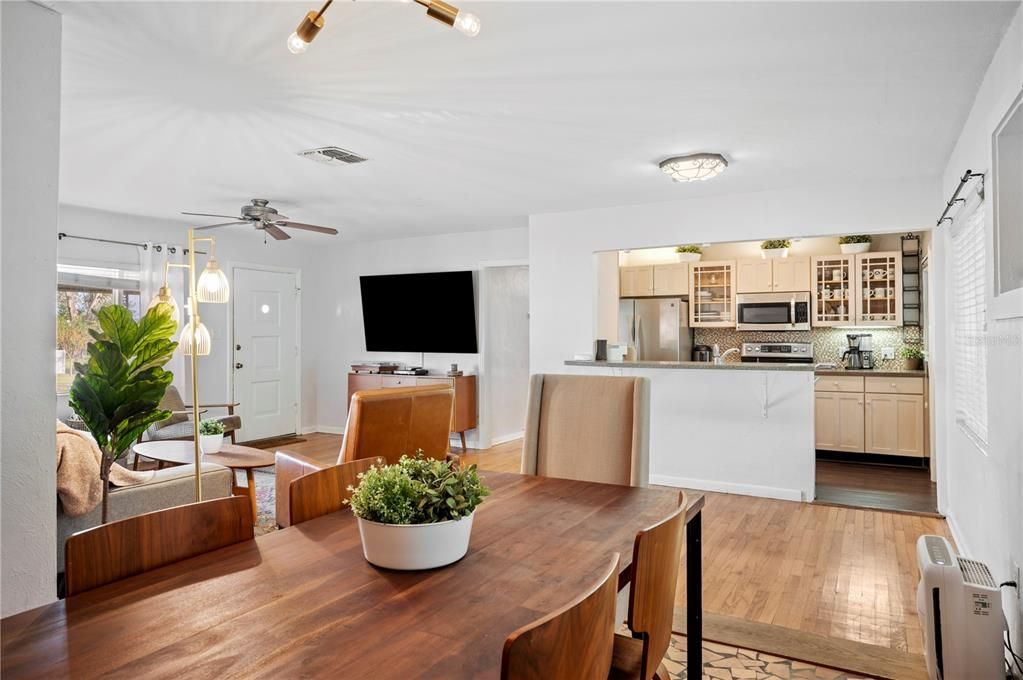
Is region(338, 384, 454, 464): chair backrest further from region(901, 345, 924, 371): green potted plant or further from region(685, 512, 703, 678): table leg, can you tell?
region(901, 345, 924, 371): green potted plant

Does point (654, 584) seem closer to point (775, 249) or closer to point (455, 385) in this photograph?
point (455, 385)

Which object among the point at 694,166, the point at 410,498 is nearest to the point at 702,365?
the point at 694,166

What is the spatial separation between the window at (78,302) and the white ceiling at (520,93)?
3.89 ft

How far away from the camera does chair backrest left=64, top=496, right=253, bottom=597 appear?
1240 millimetres

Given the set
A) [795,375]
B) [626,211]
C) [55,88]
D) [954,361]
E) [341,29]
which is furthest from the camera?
[626,211]

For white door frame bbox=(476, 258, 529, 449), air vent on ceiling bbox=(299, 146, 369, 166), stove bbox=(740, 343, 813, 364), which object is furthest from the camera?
white door frame bbox=(476, 258, 529, 449)

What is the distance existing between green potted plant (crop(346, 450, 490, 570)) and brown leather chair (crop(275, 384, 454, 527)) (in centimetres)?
195

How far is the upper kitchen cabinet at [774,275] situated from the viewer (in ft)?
21.4

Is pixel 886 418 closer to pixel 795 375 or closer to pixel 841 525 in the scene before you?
pixel 795 375

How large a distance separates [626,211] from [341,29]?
3.54m

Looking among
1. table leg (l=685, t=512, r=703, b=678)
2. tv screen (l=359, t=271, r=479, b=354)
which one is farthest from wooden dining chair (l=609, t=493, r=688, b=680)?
tv screen (l=359, t=271, r=479, b=354)

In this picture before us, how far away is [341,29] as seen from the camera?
232 centimetres

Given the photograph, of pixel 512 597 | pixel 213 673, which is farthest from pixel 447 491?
pixel 213 673

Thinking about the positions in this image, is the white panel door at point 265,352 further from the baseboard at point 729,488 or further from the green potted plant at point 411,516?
the green potted plant at point 411,516
